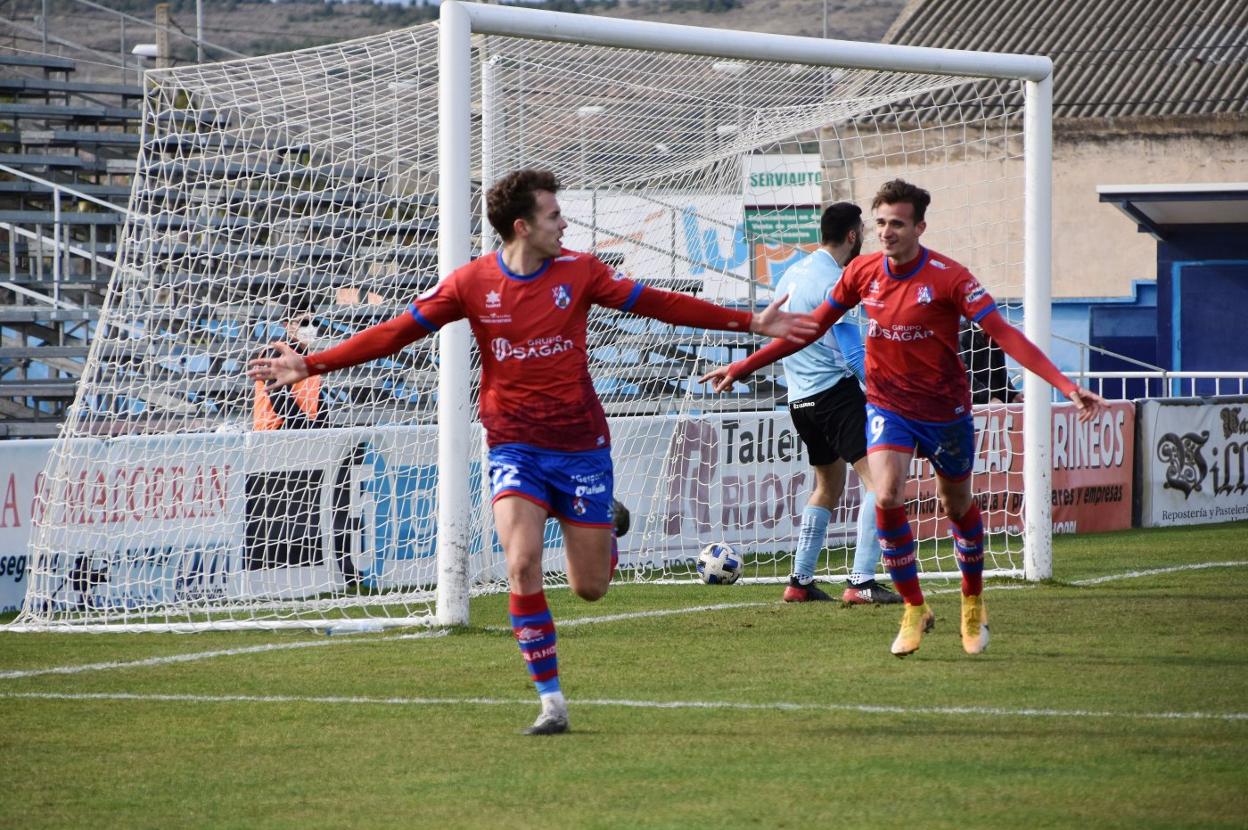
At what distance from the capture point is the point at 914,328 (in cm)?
856

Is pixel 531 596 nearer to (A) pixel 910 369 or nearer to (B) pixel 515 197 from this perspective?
(B) pixel 515 197

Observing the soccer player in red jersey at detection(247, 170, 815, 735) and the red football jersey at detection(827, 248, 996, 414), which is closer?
the soccer player in red jersey at detection(247, 170, 815, 735)

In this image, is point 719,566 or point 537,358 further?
point 719,566

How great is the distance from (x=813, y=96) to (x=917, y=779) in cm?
834

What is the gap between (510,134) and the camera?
1315 cm

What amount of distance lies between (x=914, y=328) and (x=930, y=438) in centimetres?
56

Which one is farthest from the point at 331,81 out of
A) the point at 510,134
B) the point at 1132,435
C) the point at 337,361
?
the point at 1132,435

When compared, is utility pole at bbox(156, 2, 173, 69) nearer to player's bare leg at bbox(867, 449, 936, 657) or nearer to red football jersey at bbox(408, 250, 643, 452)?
player's bare leg at bbox(867, 449, 936, 657)

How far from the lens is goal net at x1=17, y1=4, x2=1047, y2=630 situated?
36.2 ft

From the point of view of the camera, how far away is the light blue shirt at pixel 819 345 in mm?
10586

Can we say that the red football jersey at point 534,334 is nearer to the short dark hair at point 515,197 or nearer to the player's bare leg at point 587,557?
the short dark hair at point 515,197

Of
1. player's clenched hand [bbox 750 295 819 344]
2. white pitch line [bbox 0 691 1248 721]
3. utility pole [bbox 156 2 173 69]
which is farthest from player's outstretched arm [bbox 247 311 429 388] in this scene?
utility pole [bbox 156 2 173 69]

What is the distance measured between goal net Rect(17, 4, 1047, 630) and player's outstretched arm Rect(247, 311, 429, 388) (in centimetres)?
267

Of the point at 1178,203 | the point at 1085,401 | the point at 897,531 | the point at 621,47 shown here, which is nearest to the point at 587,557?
the point at 897,531
